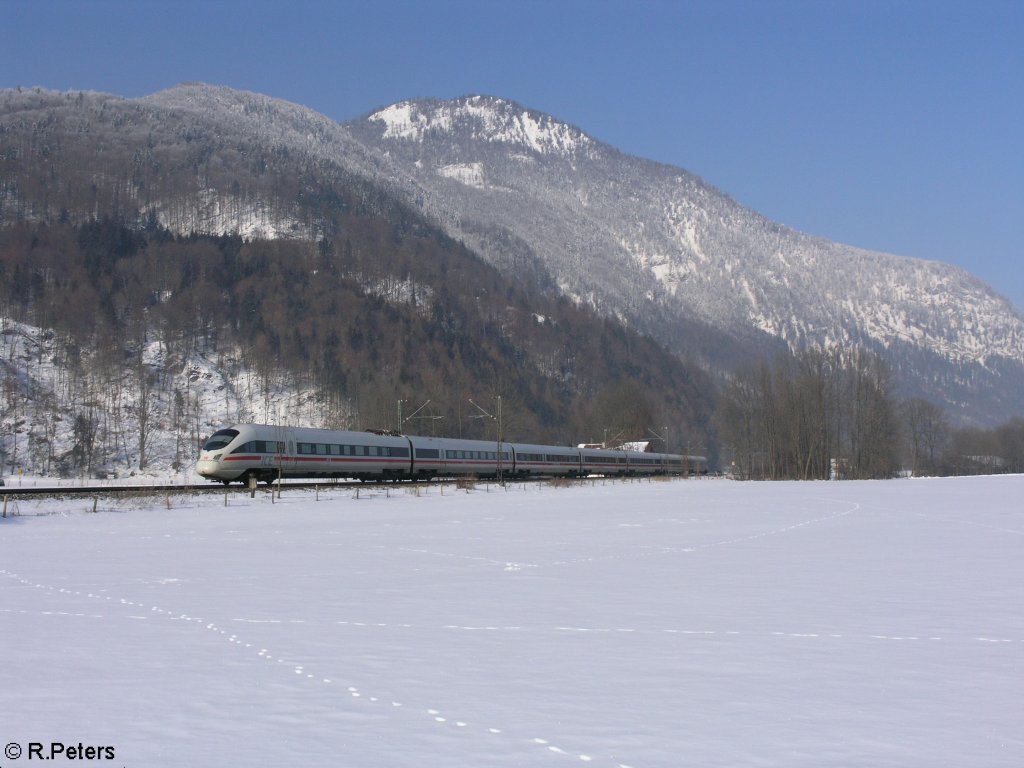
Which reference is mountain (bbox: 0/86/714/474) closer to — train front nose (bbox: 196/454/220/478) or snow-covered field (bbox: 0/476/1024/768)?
train front nose (bbox: 196/454/220/478)

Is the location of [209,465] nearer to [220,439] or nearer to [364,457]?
[220,439]

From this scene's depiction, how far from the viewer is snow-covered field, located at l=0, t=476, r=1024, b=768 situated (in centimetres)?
704

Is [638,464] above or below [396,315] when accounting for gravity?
below

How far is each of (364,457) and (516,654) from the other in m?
47.5

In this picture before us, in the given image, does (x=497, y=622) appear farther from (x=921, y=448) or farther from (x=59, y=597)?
(x=921, y=448)

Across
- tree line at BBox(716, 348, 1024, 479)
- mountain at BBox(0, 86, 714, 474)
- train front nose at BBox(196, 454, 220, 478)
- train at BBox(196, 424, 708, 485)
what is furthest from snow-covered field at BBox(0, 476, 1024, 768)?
tree line at BBox(716, 348, 1024, 479)

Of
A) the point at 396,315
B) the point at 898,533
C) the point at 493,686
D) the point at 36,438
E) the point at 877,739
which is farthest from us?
the point at 396,315

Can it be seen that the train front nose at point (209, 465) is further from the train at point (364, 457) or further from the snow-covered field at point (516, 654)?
the snow-covered field at point (516, 654)

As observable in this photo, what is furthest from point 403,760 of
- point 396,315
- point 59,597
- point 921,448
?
point 396,315

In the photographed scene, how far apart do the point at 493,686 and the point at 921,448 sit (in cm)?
15548

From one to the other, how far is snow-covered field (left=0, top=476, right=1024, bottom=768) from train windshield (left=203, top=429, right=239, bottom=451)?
26.0 m

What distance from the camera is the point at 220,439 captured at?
48281 millimetres

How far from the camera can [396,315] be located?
586 feet

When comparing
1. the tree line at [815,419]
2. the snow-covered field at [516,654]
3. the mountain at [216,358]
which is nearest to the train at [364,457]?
the snow-covered field at [516,654]
